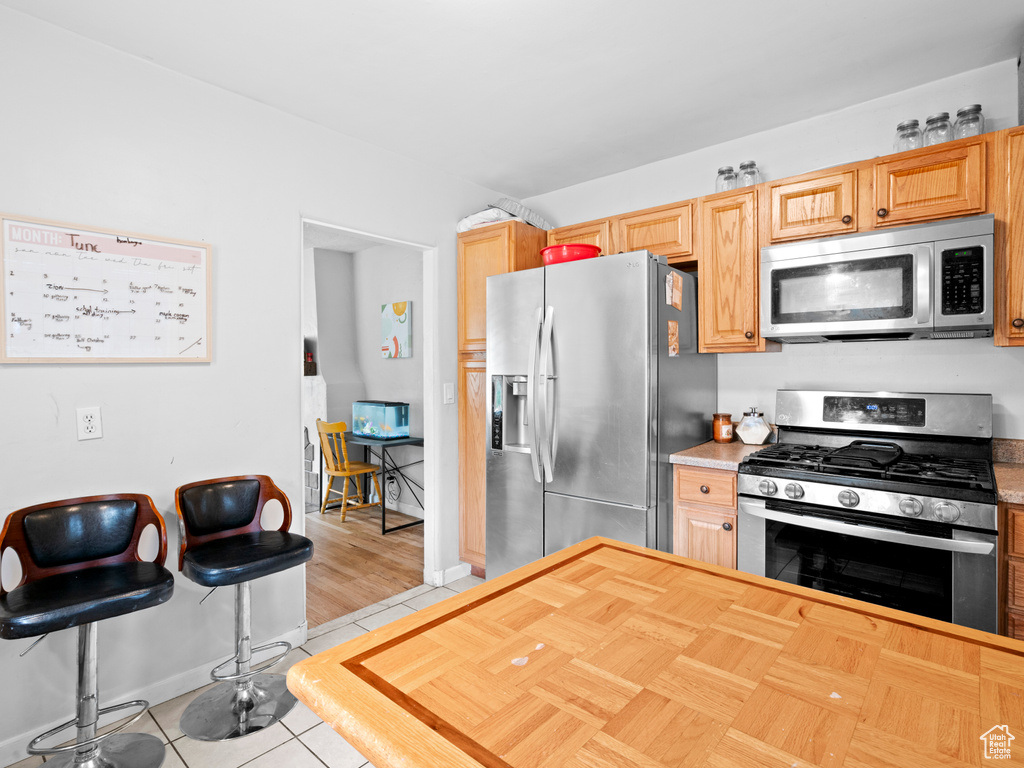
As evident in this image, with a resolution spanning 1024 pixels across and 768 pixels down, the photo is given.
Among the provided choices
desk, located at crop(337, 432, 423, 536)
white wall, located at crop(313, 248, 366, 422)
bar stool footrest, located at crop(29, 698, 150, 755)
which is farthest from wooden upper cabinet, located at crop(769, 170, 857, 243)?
white wall, located at crop(313, 248, 366, 422)

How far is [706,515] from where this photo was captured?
2.46 meters

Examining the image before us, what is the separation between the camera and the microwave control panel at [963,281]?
6.68 ft

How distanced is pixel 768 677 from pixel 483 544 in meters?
2.70

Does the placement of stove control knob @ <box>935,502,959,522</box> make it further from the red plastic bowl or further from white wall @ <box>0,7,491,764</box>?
white wall @ <box>0,7,491,764</box>

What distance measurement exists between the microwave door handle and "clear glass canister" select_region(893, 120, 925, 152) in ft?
1.73

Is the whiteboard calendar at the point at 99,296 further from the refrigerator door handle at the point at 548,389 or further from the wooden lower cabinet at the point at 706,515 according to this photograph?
the wooden lower cabinet at the point at 706,515

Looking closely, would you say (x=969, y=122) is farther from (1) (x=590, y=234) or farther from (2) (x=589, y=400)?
(2) (x=589, y=400)

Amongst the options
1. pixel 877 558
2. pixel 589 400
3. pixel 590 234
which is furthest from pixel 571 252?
pixel 877 558

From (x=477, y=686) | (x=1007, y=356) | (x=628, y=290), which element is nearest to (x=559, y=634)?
(x=477, y=686)

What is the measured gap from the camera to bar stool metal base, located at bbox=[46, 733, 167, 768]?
179 cm

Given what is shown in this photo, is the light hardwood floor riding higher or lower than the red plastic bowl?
lower

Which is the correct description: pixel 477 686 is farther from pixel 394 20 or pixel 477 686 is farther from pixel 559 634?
pixel 394 20

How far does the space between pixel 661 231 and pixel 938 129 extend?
3.94 feet

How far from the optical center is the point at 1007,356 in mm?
2291
